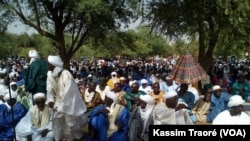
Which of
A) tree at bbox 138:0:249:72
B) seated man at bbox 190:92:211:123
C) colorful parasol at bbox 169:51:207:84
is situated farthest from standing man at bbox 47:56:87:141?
tree at bbox 138:0:249:72

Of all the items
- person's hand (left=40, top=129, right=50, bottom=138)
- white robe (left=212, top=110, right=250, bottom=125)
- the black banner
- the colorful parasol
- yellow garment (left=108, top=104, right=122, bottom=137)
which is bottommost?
person's hand (left=40, top=129, right=50, bottom=138)

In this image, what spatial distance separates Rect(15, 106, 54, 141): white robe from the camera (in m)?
8.77

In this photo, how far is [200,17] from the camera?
748 inches

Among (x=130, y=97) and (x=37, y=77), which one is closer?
(x=37, y=77)

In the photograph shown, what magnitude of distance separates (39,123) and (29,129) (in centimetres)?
22

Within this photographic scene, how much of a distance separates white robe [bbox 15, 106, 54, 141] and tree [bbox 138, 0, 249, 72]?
11.2 meters

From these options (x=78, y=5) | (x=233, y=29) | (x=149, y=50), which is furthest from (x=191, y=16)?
(x=149, y=50)

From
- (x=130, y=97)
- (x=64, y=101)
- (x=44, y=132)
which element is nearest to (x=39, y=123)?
(x=44, y=132)

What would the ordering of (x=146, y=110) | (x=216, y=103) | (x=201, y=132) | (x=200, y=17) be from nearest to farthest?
(x=201, y=132) → (x=146, y=110) → (x=216, y=103) → (x=200, y=17)

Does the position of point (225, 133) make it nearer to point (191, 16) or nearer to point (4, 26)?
point (191, 16)

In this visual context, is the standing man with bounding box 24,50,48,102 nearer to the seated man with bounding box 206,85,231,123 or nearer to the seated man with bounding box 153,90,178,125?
the seated man with bounding box 153,90,178,125

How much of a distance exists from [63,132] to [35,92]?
1.24 metres

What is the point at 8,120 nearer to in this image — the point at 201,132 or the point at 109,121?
the point at 109,121

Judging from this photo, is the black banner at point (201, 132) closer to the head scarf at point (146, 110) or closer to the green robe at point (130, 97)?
the head scarf at point (146, 110)
